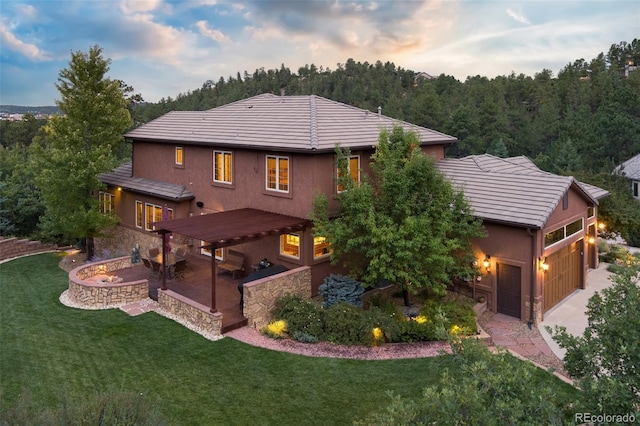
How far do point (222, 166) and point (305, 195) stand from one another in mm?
4485

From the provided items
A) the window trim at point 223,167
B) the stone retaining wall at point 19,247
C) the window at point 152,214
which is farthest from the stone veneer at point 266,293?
the stone retaining wall at point 19,247

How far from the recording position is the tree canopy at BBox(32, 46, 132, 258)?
61.7 ft

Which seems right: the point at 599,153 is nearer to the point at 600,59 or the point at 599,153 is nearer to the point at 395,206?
the point at 395,206

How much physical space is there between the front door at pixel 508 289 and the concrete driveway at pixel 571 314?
2.92ft

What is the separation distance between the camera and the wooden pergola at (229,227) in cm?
1245

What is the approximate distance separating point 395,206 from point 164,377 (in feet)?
23.5

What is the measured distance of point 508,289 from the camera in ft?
45.7

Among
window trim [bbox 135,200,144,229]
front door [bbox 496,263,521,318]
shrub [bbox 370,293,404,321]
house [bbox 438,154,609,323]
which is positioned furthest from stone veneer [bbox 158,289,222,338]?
front door [bbox 496,263,521,318]

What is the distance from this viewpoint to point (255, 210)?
15906 mm

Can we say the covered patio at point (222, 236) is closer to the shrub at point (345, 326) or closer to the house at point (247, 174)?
the house at point (247, 174)

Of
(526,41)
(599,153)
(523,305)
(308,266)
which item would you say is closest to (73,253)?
(308,266)

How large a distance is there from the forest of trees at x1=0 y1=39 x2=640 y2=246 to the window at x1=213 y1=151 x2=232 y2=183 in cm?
1331

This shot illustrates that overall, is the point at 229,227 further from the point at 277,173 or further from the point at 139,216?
the point at 139,216

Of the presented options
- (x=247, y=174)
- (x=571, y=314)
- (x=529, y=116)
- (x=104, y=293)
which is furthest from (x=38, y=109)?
(x=529, y=116)
